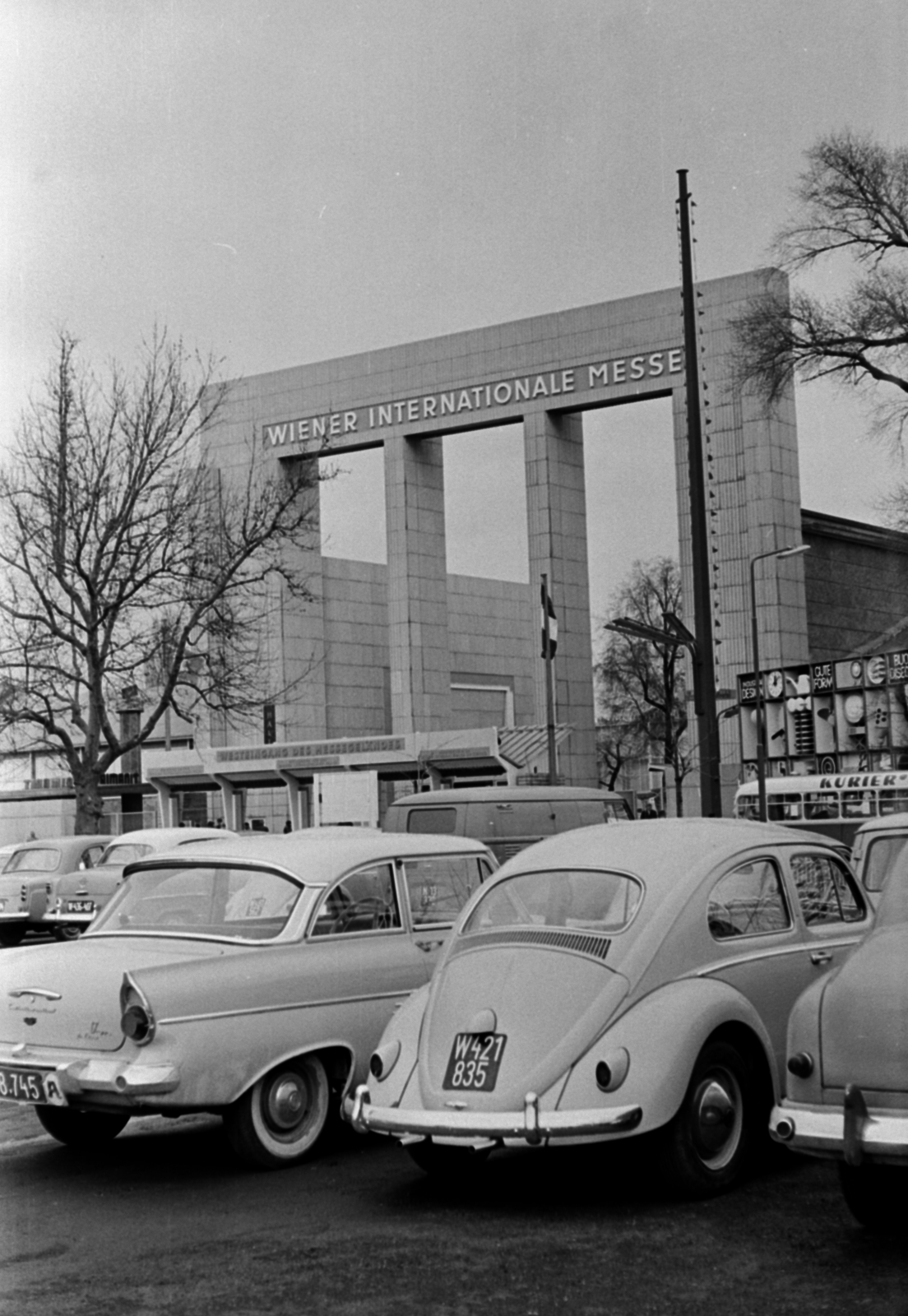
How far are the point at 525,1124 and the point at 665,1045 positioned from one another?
2.21ft

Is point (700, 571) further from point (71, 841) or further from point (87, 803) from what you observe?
point (87, 803)

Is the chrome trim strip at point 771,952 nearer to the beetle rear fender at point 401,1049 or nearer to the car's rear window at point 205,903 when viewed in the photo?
the beetle rear fender at point 401,1049

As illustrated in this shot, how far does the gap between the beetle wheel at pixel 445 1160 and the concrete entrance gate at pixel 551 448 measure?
1624 inches

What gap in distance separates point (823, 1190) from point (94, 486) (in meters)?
22.6

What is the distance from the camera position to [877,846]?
10.5m

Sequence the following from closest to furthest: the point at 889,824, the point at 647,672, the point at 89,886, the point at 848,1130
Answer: the point at 848,1130, the point at 889,824, the point at 89,886, the point at 647,672

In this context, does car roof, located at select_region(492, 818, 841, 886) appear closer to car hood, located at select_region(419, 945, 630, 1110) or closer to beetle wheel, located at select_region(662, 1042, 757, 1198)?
car hood, located at select_region(419, 945, 630, 1110)

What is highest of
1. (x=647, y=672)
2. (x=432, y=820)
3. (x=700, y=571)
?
(x=647, y=672)

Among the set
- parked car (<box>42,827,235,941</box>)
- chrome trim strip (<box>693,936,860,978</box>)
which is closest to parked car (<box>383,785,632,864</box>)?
parked car (<box>42,827,235,941</box>)

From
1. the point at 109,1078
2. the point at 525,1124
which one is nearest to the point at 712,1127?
the point at 525,1124

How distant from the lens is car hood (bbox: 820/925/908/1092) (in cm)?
574

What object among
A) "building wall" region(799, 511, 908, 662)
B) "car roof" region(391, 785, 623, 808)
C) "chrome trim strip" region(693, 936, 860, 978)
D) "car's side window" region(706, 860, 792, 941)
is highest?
"building wall" region(799, 511, 908, 662)

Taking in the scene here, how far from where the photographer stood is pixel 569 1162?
25.2ft

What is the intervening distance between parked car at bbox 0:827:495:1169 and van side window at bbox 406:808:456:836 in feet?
37.6
